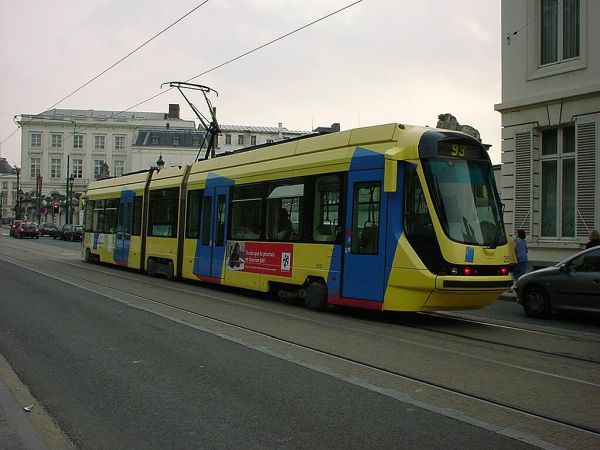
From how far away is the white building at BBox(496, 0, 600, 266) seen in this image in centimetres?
1798

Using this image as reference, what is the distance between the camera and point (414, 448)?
451cm

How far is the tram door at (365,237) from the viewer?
406 inches

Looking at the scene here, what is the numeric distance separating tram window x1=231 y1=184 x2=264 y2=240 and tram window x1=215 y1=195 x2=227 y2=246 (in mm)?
456

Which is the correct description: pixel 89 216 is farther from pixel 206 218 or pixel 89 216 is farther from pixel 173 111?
pixel 173 111

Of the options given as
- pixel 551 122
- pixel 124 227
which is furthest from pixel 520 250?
pixel 124 227

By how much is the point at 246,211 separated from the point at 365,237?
417cm

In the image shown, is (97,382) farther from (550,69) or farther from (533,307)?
(550,69)

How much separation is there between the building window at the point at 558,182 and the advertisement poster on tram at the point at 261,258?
34.2 feet

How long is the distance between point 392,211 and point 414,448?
595 cm

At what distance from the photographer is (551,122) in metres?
19.1

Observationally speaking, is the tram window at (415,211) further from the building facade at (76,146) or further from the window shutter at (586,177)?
the building facade at (76,146)

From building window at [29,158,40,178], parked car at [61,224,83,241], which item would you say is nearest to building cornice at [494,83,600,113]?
parked car at [61,224,83,241]

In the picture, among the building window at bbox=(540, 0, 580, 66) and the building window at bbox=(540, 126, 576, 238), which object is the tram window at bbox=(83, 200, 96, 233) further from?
the building window at bbox=(540, 0, 580, 66)

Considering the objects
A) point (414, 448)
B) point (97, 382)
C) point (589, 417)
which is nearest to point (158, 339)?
point (97, 382)
